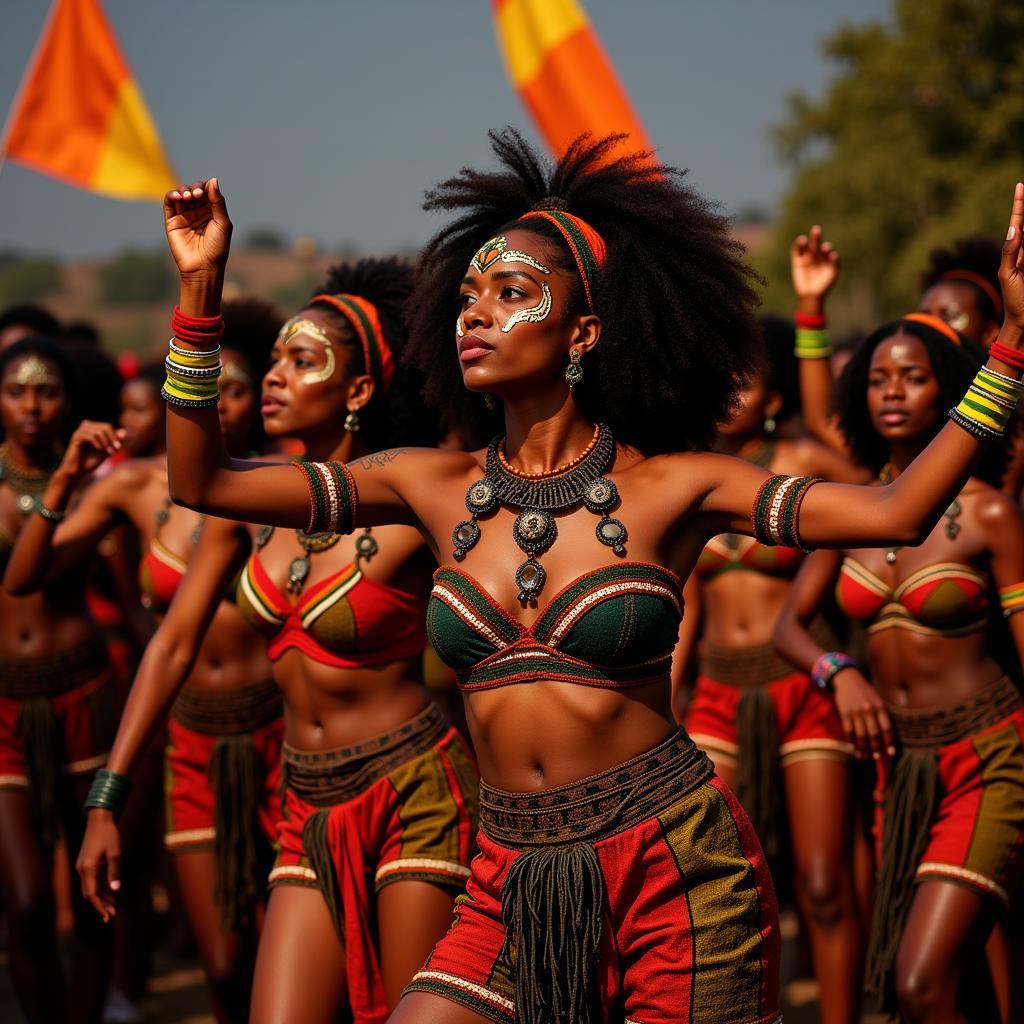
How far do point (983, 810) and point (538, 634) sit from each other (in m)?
2.47

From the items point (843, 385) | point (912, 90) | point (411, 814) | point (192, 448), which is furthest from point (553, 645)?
point (912, 90)

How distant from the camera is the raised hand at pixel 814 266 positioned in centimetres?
669

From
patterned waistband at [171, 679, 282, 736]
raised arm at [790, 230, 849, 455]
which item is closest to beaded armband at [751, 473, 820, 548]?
raised arm at [790, 230, 849, 455]

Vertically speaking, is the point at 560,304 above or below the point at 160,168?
below

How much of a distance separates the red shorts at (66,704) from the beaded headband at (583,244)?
3.72m

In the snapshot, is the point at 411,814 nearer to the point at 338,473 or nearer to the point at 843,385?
the point at 338,473

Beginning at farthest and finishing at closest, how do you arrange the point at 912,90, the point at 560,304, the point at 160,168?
the point at 912,90 → the point at 160,168 → the point at 560,304

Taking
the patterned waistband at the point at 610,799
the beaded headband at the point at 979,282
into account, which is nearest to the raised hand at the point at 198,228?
the patterned waistband at the point at 610,799

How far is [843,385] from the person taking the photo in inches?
262

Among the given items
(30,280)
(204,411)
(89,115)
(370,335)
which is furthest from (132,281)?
(204,411)

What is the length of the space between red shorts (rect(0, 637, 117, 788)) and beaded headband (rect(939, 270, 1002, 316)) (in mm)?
4705

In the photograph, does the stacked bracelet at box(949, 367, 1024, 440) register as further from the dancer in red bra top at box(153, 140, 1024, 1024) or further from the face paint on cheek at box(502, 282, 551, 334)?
the face paint on cheek at box(502, 282, 551, 334)

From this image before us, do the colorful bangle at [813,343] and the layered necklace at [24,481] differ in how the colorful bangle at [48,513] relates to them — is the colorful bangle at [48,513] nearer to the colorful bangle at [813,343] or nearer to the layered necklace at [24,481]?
the layered necklace at [24,481]

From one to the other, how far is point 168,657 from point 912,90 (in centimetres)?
3500
